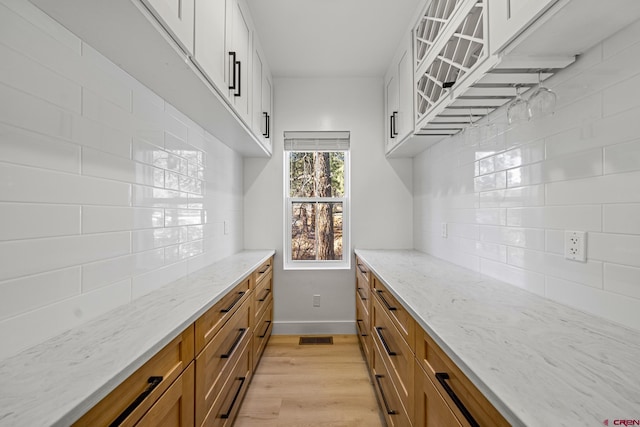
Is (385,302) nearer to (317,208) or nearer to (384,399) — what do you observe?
(384,399)

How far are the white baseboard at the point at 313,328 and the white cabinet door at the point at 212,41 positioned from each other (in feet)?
7.33

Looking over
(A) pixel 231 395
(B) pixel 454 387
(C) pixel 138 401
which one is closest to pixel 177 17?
(C) pixel 138 401

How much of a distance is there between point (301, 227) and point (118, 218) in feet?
6.78

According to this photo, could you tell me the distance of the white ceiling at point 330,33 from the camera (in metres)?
1.98

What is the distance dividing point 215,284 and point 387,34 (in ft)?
6.99

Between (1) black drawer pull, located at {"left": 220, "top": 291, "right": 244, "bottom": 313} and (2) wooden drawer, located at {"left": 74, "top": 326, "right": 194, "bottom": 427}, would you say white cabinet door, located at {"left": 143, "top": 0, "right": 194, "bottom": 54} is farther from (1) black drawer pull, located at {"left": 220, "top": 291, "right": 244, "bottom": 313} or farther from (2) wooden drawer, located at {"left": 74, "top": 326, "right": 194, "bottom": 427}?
(1) black drawer pull, located at {"left": 220, "top": 291, "right": 244, "bottom": 313}

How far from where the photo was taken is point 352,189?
2990 mm

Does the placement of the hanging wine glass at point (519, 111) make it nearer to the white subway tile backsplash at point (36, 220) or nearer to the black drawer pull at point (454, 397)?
the black drawer pull at point (454, 397)

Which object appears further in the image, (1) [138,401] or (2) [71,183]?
(2) [71,183]

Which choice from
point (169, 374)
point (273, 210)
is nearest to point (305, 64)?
point (273, 210)

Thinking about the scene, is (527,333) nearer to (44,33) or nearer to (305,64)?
(44,33)

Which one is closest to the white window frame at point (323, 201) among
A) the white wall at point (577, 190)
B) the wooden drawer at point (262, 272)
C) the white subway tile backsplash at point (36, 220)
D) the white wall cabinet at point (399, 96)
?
the wooden drawer at point (262, 272)

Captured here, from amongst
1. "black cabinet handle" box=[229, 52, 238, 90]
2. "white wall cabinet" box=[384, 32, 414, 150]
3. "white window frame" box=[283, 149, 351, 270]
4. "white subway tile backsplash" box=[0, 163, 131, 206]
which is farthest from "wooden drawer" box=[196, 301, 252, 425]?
"white wall cabinet" box=[384, 32, 414, 150]

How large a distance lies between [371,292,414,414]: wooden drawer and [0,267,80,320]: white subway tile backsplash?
3.92 ft
